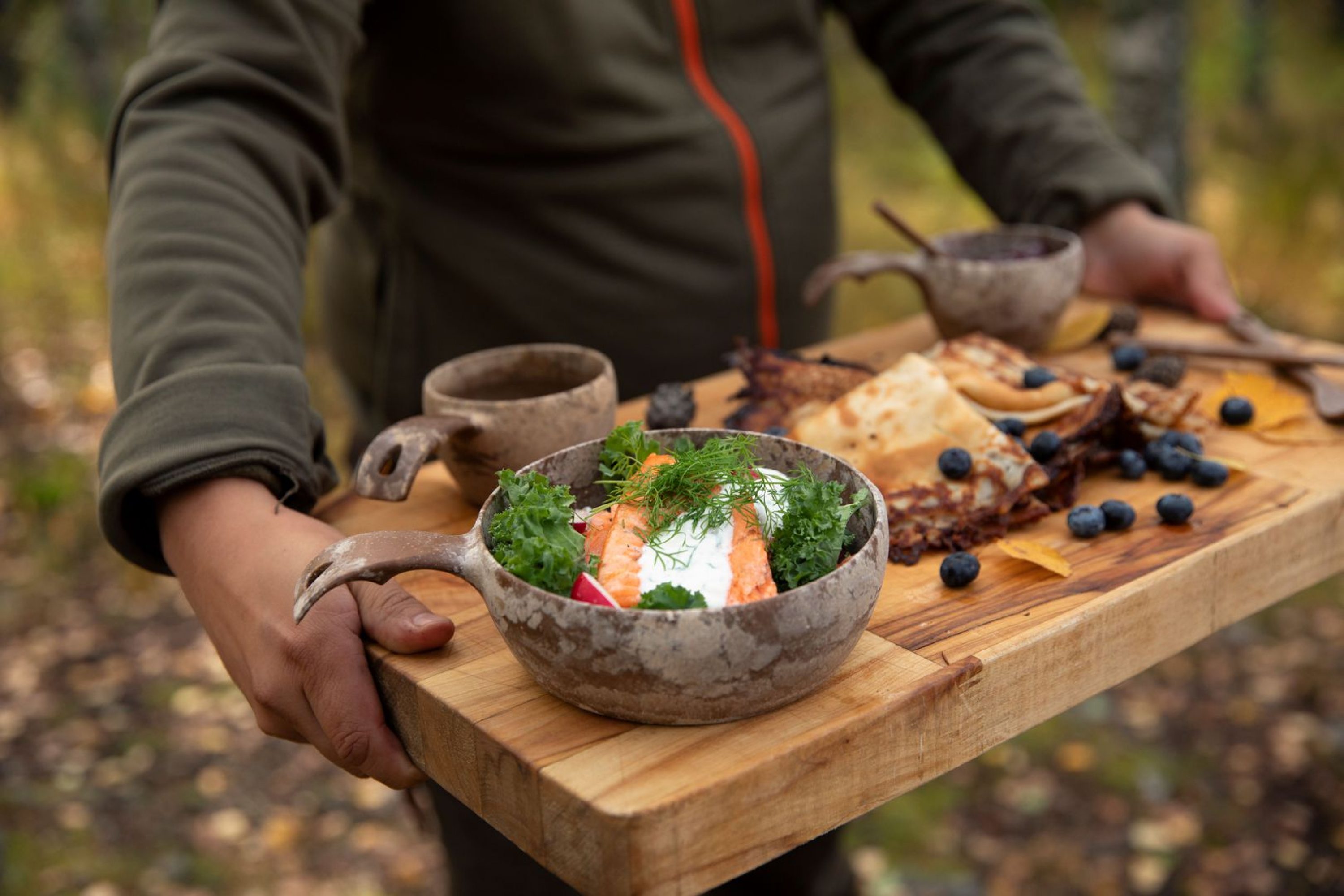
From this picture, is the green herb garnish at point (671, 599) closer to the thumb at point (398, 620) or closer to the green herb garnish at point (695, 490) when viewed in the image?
the green herb garnish at point (695, 490)

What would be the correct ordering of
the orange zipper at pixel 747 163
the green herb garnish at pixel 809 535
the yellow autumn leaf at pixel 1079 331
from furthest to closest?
the orange zipper at pixel 747 163 < the yellow autumn leaf at pixel 1079 331 < the green herb garnish at pixel 809 535

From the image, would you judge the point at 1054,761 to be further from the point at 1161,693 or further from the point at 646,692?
the point at 646,692

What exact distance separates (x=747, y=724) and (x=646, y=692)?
125 millimetres

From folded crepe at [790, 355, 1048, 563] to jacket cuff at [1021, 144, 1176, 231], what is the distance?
965mm

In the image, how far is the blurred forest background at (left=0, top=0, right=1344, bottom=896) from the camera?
3562 mm

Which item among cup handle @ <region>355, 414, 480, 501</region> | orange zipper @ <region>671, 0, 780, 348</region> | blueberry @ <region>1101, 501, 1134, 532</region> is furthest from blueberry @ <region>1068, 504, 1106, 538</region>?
orange zipper @ <region>671, 0, 780, 348</region>

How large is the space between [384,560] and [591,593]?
0.24m

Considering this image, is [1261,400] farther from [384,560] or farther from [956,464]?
[384,560]

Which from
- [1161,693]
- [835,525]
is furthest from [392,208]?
[1161,693]

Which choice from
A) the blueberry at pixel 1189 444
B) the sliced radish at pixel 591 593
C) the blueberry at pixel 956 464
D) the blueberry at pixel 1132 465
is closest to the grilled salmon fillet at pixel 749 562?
the sliced radish at pixel 591 593

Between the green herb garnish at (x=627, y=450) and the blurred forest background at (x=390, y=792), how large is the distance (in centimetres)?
249

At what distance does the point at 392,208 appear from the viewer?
258 cm

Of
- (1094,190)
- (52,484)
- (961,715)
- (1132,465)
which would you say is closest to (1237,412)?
(1132,465)

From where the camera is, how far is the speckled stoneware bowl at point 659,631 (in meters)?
1.16
